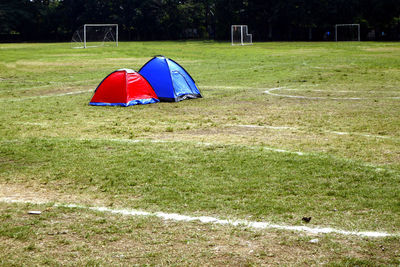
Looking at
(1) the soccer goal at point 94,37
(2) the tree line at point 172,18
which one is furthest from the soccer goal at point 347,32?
(1) the soccer goal at point 94,37

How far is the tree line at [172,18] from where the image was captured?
258 feet

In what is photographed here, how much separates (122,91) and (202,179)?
27.2 feet

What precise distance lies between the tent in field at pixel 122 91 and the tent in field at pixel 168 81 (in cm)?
57

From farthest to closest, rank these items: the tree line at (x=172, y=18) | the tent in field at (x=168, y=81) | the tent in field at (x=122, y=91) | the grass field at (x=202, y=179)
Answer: the tree line at (x=172, y=18) → the tent in field at (x=168, y=81) → the tent in field at (x=122, y=91) → the grass field at (x=202, y=179)

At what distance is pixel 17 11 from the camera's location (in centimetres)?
9494

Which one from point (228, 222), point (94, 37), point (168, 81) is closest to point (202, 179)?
point (228, 222)

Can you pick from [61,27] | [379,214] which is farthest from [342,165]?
[61,27]

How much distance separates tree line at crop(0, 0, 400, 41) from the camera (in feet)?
258

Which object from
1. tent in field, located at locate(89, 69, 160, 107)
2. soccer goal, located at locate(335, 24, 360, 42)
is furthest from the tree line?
tent in field, located at locate(89, 69, 160, 107)

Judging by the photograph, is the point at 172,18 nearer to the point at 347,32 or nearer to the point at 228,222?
the point at 347,32

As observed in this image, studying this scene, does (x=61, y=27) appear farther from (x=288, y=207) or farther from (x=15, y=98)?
(x=288, y=207)

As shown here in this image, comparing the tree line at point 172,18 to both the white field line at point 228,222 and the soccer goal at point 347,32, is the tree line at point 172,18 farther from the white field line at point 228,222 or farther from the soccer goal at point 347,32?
the white field line at point 228,222

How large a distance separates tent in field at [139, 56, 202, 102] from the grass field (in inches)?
35.3

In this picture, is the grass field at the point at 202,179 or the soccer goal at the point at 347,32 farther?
the soccer goal at the point at 347,32
